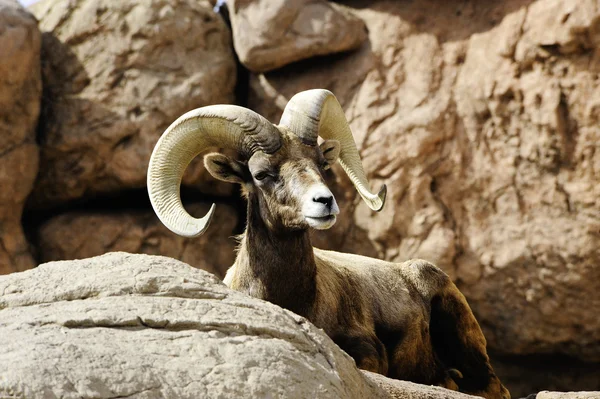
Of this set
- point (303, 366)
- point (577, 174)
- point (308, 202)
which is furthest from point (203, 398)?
point (577, 174)

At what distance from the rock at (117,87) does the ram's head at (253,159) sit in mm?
4903

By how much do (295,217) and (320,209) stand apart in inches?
17.7

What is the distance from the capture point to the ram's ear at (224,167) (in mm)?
7750

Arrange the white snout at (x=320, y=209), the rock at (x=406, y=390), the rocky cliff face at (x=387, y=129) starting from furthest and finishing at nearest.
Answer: the rocky cliff face at (x=387, y=129) → the white snout at (x=320, y=209) → the rock at (x=406, y=390)

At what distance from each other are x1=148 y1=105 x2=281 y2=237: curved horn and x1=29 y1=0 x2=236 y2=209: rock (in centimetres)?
490

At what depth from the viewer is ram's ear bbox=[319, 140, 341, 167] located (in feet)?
27.1

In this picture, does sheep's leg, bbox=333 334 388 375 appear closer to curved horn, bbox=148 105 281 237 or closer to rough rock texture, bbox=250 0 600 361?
curved horn, bbox=148 105 281 237

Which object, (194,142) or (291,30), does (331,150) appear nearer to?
(194,142)

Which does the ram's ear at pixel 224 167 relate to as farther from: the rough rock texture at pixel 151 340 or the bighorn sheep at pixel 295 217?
the rough rock texture at pixel 151 340

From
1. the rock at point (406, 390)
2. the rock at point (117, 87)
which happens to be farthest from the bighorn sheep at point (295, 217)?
the rock at point (117, 87)

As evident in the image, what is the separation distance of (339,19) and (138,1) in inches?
104

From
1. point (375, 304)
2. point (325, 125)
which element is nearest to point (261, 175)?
point (325, 125)

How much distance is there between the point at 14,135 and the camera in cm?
1233

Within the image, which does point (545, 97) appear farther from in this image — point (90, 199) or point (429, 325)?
point (90, 199)
